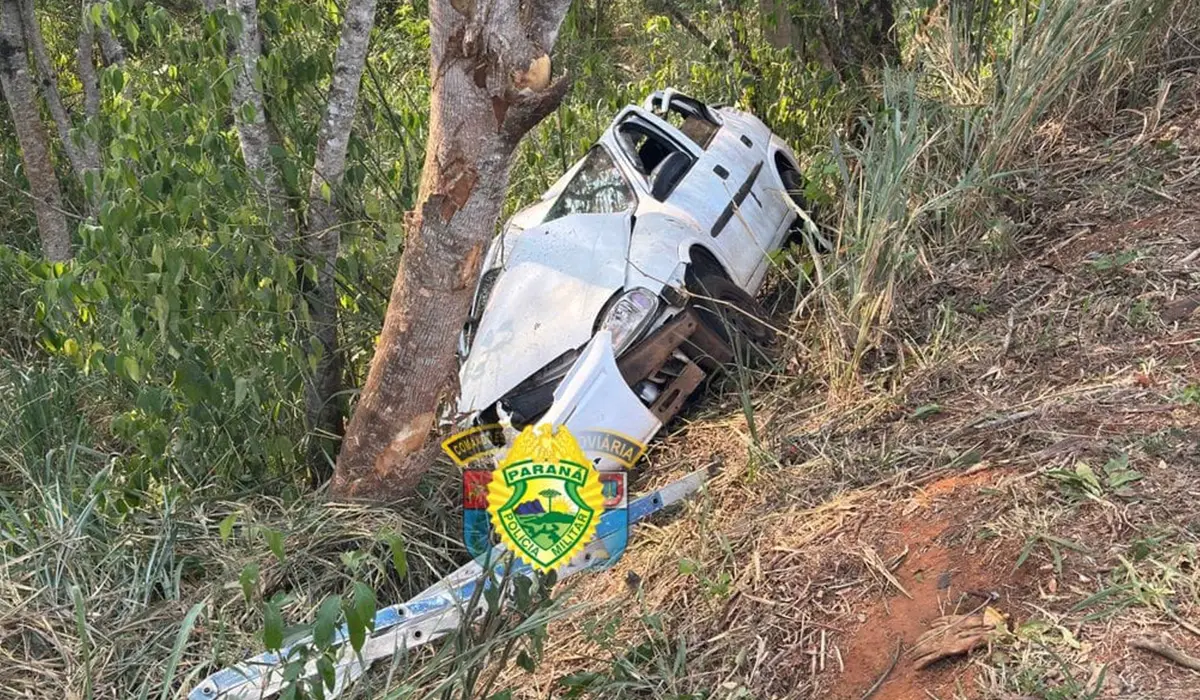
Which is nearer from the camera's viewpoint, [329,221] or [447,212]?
[447,212]

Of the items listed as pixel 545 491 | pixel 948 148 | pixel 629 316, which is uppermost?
pixel 948 148

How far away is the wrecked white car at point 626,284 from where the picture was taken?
13.3 ft

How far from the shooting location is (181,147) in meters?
3.37

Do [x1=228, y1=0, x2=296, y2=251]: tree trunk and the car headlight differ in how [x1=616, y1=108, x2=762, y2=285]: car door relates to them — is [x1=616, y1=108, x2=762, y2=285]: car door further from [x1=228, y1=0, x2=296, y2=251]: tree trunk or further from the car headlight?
[x1=228, y1=0, x2=296, y2=251]: tree trunk

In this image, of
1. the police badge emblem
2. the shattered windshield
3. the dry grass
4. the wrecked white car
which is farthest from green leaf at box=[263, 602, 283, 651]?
the shattered windshield

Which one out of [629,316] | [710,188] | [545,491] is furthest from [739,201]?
[545,491]

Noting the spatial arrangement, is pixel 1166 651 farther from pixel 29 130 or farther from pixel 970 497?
pixel 29 130

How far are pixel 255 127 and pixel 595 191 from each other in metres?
1.86

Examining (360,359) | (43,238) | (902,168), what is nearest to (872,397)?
(902,168)

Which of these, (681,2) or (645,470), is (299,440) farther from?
(681,2)

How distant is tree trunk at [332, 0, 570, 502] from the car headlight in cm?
96

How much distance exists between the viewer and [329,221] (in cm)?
376

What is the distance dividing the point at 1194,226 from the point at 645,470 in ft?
7.91

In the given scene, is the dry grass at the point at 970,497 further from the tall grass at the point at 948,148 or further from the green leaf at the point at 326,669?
the green leaf at the point at 326,669
